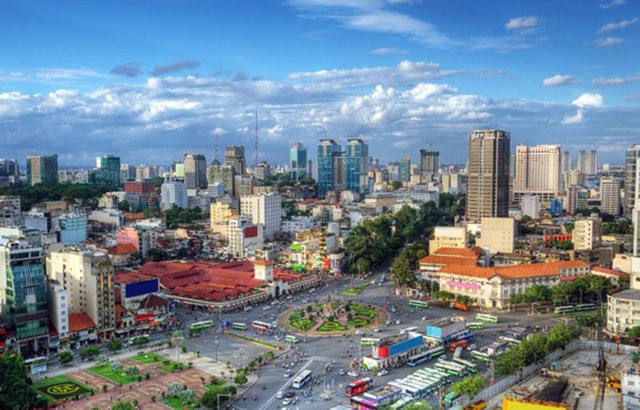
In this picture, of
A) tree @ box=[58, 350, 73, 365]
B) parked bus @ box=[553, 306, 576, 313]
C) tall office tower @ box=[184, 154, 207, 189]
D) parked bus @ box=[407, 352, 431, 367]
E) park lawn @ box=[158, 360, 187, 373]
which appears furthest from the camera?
tall office tower @ box=[184, 154, 207, 189]

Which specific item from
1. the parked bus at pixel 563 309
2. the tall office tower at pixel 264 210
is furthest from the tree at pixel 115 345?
the tall office tower at pixel 264 210

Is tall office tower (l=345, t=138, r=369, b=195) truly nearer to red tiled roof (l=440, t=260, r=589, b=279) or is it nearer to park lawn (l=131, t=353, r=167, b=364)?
red tiled roof (l=440, t=260, r=589, b=279)

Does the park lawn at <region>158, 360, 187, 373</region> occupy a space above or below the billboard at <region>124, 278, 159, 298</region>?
below

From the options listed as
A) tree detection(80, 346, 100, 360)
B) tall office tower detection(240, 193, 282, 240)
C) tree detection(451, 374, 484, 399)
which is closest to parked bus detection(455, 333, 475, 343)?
tree detection(451, 374, 484, 399)

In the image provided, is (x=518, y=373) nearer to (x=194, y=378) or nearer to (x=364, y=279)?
(x=194, y=378)

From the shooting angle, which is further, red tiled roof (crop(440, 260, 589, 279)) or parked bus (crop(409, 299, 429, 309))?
red tiled roof (crop(440, 260, 589, 279))

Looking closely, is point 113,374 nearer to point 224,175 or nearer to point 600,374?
point 600,374
